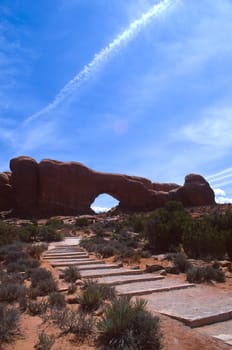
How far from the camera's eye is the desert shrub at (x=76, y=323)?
543 cm

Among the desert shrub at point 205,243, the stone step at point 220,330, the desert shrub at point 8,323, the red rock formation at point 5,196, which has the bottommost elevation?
the stone step at point 220,330

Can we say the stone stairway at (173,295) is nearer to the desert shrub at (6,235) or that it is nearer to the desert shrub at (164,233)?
the desert shrub at (6,235)

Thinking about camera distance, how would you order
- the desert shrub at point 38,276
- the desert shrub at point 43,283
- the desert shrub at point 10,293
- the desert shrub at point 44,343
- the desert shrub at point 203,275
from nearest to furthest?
the desert shrub at point 44,343 → the desert shrub at point 10,293 → the desert shrub at point 43,283 → the desert shrub at point 38,276 → the desert shrub at point 203,275

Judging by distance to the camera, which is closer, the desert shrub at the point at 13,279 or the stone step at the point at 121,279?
the desert shrub at the point at 13,279

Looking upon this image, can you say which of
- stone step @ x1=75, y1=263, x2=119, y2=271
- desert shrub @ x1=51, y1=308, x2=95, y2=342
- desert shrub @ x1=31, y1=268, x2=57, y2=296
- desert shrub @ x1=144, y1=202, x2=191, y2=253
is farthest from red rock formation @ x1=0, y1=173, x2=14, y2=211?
desert shrub @ x1=51, y1=308, x2=95, y2=342

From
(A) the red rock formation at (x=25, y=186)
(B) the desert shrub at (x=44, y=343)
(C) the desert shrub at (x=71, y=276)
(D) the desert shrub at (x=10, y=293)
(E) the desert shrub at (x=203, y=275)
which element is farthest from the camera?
(A) the red rock formation at (x=25, y=186)

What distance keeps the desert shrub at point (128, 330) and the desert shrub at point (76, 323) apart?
266 millimetres

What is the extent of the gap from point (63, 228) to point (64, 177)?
16.8 m

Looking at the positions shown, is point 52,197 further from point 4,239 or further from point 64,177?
point 4,239

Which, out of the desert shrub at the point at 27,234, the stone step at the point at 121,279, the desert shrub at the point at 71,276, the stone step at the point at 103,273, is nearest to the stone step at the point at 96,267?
the stone step at the point at 103,273

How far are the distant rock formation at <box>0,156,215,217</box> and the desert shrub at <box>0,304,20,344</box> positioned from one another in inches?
1698

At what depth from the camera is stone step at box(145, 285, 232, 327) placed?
6137 mm

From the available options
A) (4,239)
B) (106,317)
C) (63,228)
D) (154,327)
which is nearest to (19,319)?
(106,317)

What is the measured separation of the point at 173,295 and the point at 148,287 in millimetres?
911
